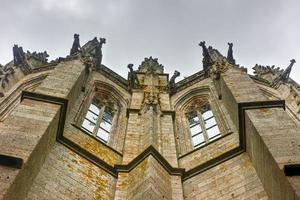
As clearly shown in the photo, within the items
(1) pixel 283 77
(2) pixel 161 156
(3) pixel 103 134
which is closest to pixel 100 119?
(3) pixel 103 134

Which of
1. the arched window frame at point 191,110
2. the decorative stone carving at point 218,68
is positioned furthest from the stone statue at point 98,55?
the decorative stone carving at point 218,68

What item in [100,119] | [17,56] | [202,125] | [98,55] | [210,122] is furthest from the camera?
[98,55]

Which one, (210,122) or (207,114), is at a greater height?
(207,114)

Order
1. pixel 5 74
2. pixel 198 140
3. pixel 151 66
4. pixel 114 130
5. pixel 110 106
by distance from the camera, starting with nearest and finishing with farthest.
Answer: pixel 198 140
pixel 114 130
pixel 5 74
pixel 110 106
pixel 151 66

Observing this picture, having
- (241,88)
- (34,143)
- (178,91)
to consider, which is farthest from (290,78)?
(34,143)

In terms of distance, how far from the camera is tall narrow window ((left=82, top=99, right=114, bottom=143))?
1393 centimetres

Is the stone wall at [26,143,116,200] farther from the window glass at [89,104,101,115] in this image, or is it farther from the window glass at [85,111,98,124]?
the window glass at [89,104,101,115]

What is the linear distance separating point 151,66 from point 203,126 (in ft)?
18.5

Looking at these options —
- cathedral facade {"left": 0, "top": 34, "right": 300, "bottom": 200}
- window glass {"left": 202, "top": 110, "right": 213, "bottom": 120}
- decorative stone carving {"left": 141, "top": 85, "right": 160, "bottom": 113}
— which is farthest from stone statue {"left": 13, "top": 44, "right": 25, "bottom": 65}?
window glass {"left": 202, "top": 110, "right": 213, "bottom": 120}

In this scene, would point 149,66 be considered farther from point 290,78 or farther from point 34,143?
point 34,143

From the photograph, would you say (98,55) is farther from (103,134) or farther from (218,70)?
(103,134)

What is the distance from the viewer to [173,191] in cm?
988

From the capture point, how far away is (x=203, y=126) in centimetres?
1500

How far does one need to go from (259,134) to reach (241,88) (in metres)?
3.64
